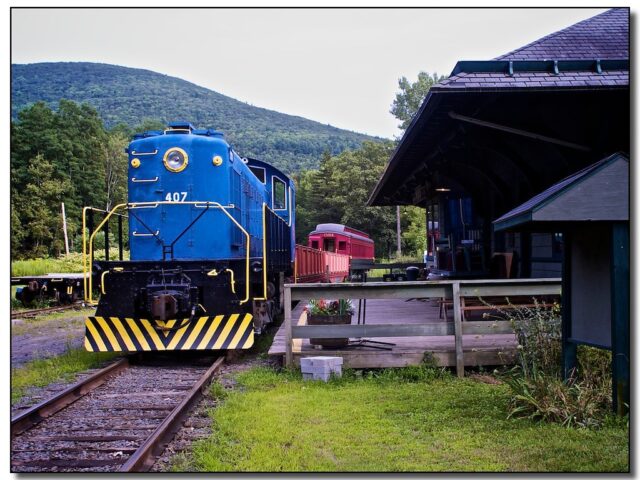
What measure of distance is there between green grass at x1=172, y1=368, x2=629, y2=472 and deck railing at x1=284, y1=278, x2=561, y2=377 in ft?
2.66

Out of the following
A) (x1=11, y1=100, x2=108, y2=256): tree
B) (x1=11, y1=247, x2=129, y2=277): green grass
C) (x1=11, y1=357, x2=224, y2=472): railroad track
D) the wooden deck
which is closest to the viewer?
(x1=11, y1=357, x2=224, y2=472): railroad track

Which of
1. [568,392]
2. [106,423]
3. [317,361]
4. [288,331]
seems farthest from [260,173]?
[568,392]

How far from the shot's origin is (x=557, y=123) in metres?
8.34

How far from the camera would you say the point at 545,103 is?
26.6ft

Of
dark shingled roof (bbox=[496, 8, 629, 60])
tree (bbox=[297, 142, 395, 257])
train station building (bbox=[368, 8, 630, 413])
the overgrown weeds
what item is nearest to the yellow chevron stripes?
train station building (bbox=[368, 8, 630, 413])

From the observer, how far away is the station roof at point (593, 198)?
4668mm

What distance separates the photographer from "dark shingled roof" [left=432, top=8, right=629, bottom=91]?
23.7 ft

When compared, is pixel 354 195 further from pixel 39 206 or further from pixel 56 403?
pixel 56 403

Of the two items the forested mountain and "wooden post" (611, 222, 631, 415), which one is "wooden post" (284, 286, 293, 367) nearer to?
the forested mountain

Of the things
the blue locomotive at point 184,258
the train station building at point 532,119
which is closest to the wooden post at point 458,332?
the train station building at point 532,119

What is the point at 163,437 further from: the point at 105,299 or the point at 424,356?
the point at 105,299

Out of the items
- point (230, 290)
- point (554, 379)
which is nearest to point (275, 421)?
point (554, 379)

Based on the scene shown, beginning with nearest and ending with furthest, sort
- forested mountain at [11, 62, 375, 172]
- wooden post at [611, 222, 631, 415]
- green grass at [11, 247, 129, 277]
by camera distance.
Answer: wooden post at [611, 222, 631, 415]
forested mountain at [11, 62, 375, 172]
green grass at [11, 247, 129, 277]

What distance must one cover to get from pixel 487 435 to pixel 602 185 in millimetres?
2104
